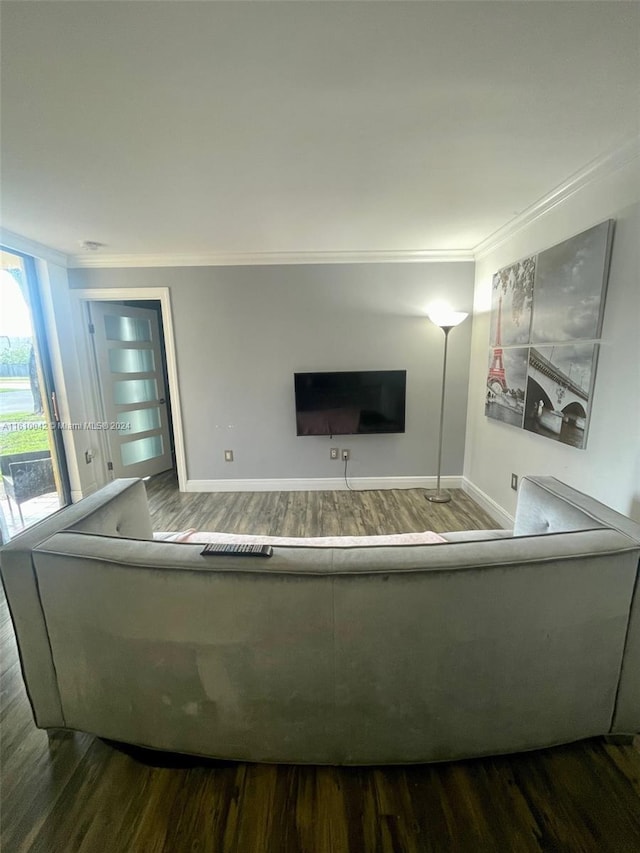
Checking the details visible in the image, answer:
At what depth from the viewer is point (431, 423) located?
11.8ft

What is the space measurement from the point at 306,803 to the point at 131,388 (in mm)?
4016

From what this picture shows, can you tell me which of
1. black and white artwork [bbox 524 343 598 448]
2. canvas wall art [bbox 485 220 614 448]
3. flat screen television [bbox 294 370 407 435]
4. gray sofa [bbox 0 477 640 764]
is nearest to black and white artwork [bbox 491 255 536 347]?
canvas wall art [bbox 485 220 614 448]

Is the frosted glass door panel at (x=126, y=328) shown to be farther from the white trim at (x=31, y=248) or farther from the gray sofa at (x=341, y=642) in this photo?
the gray sofa at (x=341, y=642)

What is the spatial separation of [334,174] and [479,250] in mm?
1973

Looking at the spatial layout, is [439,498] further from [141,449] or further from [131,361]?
[131,361]

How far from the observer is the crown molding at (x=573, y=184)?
5.42 ft

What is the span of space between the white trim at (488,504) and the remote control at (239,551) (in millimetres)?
2575

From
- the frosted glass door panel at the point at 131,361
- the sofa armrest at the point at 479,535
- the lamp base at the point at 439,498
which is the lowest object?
the lamp base at the point at 439,498

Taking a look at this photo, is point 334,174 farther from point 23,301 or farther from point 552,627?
point 23,301

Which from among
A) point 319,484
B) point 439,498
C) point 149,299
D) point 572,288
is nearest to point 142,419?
point 149,299

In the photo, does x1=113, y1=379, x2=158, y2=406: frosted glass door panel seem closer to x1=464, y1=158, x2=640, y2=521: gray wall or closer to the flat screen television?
the flat screen television

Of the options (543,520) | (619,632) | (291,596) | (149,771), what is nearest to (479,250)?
(543,520)

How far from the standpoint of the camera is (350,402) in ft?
11.4

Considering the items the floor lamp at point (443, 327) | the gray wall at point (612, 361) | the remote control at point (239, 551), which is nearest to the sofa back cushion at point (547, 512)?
the gray wall at point (612, 361)
